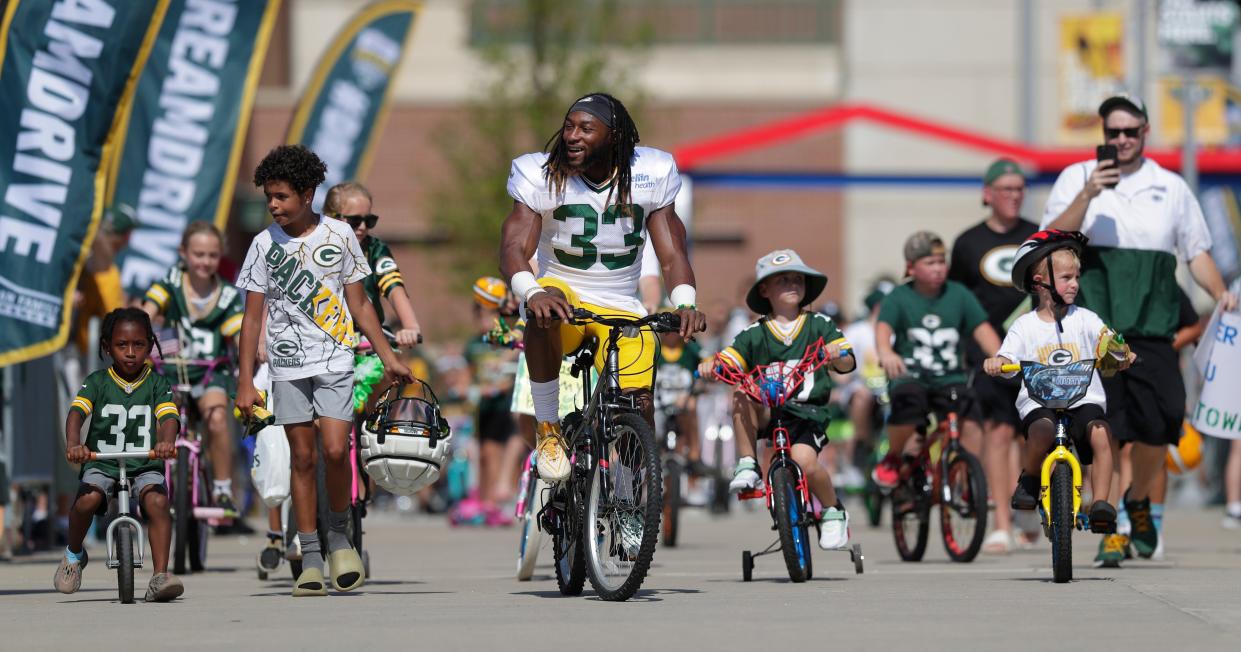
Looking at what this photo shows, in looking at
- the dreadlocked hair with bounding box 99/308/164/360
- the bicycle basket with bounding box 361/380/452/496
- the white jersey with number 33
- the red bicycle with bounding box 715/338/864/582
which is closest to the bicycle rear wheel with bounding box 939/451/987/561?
the red bicycle with bounding box 715/338/864/582

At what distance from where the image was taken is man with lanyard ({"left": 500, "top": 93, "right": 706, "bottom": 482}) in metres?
9.66

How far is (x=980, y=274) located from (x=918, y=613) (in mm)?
5577

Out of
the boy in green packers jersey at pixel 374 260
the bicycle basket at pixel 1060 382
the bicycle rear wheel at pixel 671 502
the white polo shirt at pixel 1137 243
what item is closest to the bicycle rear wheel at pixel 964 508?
the white polo shirt at pixel 1137 243

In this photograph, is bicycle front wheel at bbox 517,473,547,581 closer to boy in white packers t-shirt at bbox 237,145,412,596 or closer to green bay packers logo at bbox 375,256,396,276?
green bay packers logo at bbox 375,256,396,276

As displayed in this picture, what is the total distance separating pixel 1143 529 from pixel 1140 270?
1.37 m

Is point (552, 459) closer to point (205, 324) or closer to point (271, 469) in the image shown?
Answer: point (271, 469)

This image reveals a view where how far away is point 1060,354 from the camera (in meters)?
10.9

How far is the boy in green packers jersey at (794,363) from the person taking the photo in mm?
10961

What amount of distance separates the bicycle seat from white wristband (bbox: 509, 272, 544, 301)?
15.1 inches

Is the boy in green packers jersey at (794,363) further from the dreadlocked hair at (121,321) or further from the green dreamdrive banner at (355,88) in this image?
the green dreamdrive banner at (355,88)

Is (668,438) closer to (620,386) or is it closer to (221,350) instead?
(221,350)

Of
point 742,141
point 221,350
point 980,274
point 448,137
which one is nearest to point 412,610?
point 221,350

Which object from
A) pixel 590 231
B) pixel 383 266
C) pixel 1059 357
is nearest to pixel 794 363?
pixel 1059 357

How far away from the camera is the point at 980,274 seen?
46.8ft
